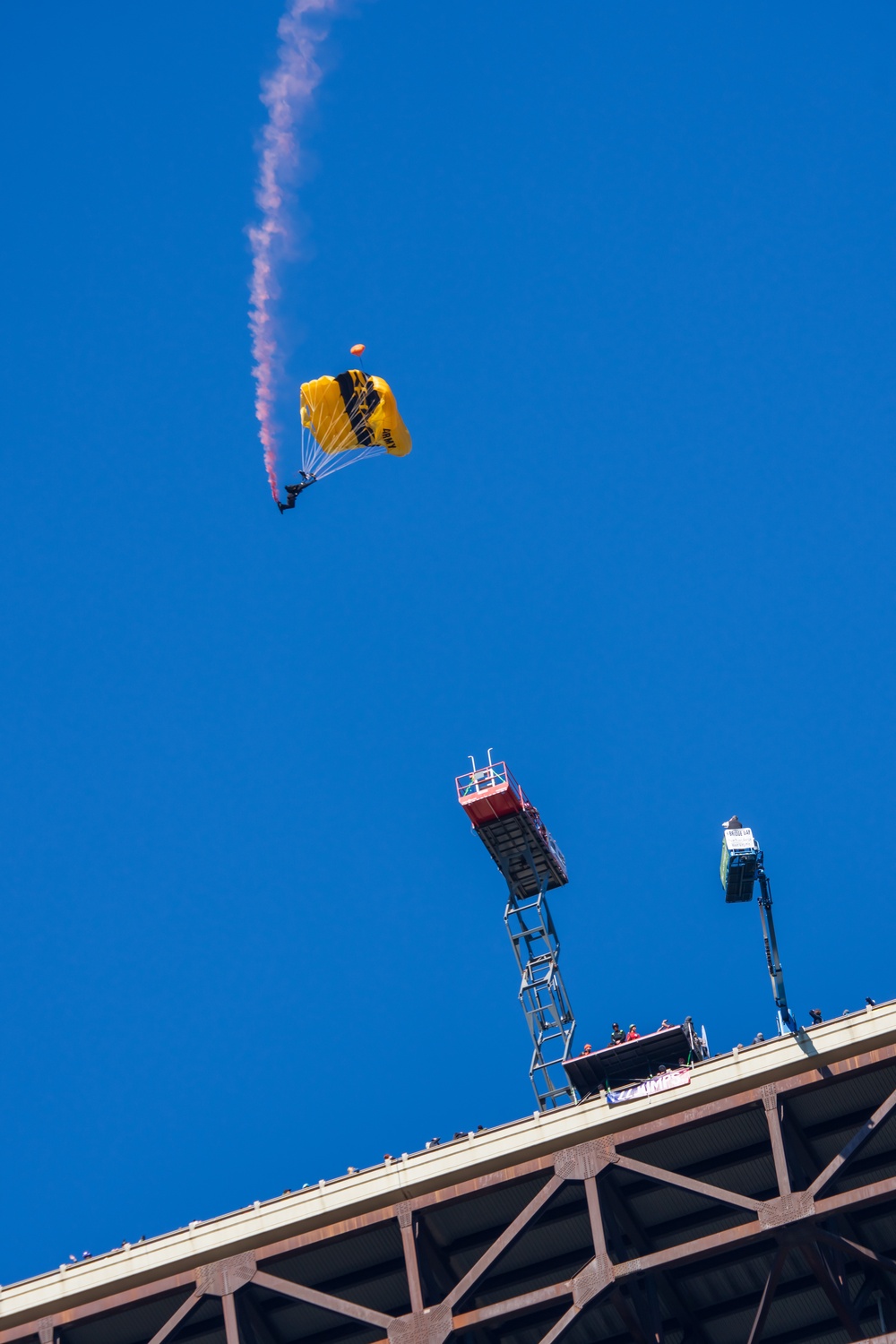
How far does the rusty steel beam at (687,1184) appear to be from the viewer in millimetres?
46156

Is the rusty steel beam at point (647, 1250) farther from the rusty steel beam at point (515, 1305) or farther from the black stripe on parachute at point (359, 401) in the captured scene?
the black stripe on parachute at point (359, 401)

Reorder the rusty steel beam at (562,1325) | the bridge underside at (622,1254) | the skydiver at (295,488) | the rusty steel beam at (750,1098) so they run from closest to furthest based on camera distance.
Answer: the rusty steel beam at (562,1325)
the bridge underside at (622,1254)
the rusty steel beam at (750,1098)
the skydiver at (295,488)

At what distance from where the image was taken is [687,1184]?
46.8 metres

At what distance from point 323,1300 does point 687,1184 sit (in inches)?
371

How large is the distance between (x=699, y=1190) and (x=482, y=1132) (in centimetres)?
591

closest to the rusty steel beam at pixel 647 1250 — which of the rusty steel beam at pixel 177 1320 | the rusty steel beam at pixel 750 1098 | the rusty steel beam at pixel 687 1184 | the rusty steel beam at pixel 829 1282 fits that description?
the rusty steel beam at pixel 687 1184

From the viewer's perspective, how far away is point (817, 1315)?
51.3 metres

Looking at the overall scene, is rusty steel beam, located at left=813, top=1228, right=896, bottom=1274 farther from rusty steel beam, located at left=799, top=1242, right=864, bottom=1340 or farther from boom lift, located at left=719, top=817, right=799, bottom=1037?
boom lift, located at left=719, top=817, right=799, bottom=1037

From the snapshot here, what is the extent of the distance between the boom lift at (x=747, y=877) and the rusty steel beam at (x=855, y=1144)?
658 cm

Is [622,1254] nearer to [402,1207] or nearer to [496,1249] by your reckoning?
[496,1249]

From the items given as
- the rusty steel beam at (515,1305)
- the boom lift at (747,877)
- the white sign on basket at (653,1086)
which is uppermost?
the boom lift at (747,877)

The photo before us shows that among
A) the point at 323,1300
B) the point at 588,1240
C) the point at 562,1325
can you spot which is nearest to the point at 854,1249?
the point at 562,1325

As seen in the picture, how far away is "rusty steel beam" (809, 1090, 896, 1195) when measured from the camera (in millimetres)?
46031

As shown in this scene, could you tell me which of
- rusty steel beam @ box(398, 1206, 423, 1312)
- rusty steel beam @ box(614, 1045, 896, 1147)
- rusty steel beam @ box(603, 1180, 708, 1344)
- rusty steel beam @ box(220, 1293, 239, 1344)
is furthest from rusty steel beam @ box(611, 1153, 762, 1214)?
rusty steel beam @ box(220, 1293, 239, 1344)
